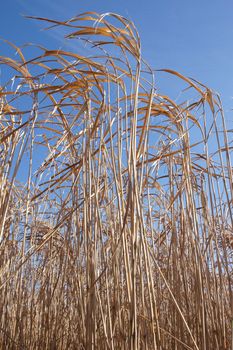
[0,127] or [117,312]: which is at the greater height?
[0,127]

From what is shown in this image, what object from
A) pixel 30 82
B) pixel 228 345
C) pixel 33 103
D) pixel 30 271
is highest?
pixel 30 82

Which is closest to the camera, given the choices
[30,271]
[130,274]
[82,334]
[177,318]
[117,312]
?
[130,274]

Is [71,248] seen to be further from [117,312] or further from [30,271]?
[117,312]

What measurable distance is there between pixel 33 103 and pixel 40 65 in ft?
0.39

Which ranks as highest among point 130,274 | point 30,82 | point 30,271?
point 30,82

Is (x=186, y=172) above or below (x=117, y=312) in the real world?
above

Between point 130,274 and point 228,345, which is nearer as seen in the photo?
point 130,274

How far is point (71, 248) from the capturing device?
1.64 m

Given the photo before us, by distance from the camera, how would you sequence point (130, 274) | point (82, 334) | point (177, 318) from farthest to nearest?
1. point (177, 318)
2. point (82, 334)
3. point (130, 274)

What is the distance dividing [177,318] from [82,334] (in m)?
0.32

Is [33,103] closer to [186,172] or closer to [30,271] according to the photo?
[186,172]

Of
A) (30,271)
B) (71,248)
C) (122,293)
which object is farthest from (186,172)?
(30,271)

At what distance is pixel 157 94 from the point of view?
1.22 metres

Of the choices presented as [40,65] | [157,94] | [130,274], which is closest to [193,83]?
[157,94]
